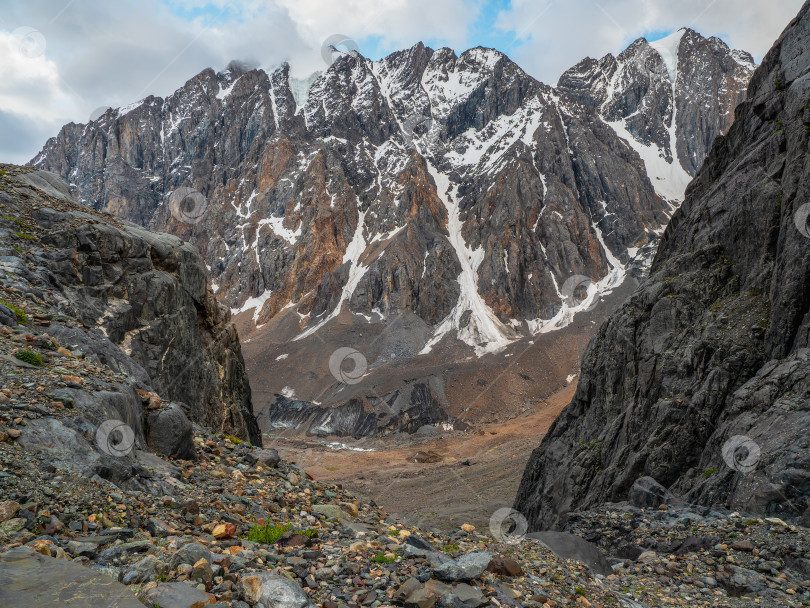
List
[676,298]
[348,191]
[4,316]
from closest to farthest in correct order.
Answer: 1. [4,316]
2. [676,298]
3. [348,191]

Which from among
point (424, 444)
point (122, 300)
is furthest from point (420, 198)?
point (122, 300)

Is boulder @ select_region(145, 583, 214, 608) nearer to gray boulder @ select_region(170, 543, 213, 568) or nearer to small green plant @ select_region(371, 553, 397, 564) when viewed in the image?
gray boulder @ select_region(170, 543, 213, 568)

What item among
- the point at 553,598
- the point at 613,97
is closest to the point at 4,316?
the point at 553,598

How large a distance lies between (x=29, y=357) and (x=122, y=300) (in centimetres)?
1159

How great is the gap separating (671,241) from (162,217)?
19059 cm

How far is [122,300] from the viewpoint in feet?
62.4

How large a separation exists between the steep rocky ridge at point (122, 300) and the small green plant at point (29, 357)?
1200 millimetres

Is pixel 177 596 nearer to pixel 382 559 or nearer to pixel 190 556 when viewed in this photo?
pixel 190 556

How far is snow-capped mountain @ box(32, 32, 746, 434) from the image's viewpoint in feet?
408

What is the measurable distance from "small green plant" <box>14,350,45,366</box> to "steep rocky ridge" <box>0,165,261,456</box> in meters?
1.20

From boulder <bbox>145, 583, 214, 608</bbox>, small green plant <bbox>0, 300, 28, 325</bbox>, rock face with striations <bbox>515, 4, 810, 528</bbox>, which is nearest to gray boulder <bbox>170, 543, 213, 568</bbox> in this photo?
boulder <bbox>145, 583, 214, 608</bbox>

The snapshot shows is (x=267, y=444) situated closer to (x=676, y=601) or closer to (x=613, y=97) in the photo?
(x=676, y=601)

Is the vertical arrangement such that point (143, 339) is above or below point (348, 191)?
below

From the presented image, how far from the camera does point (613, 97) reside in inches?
7667
